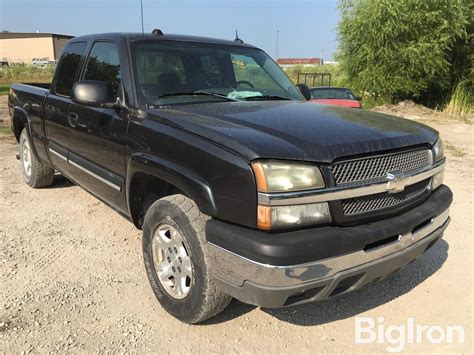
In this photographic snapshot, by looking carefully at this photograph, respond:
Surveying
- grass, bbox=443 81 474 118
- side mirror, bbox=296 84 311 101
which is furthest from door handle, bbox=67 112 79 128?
grass, bbox=443 81 474 118

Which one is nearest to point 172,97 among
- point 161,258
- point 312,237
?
point 161,258

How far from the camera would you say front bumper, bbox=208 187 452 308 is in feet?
7.23

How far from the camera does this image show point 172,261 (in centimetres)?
287

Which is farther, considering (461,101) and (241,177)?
(461,101)

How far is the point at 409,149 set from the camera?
108 inches

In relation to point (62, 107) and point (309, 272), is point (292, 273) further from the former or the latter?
point (62, 107)

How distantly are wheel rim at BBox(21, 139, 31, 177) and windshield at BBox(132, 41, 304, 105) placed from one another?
10.2ft

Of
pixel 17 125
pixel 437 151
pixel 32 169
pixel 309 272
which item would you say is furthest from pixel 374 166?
pixel 17 125

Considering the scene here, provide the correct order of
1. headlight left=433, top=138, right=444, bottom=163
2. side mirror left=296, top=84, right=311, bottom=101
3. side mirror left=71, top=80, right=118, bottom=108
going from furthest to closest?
side mirror left=296, top=84, right=311, bottom=101, side mirror left=71, top=80, right=118, bottom=108, headlight left=433, top=138, right=444, bottom=163

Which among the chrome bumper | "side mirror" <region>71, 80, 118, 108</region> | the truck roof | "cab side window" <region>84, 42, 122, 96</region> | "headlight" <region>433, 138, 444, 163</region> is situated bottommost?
the chrome bumper

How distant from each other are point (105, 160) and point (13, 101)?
3190mm

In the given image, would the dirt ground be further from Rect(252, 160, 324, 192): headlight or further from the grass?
the grass

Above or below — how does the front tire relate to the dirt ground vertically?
above

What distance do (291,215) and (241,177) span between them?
1.05 feet
